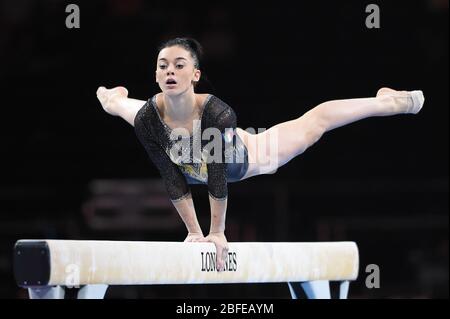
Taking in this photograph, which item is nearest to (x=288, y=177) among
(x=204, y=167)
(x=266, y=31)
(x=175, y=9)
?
(x=266, y=31)

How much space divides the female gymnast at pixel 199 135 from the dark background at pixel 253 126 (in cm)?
197

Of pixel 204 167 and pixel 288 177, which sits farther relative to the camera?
pixel 288 177

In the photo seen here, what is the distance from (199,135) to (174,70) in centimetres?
41

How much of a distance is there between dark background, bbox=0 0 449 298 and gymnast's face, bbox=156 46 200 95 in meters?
2.80

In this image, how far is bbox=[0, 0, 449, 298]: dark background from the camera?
716cm

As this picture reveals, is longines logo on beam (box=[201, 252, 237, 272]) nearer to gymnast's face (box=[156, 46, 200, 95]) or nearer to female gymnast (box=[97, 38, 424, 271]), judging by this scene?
female gymnast (box=[97, 38, 424, 271])

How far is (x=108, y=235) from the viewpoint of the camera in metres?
7.15

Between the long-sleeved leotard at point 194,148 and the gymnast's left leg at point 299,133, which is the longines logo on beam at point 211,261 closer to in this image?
the long-sleeved leotard at point 194,148

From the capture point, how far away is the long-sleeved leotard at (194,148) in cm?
429

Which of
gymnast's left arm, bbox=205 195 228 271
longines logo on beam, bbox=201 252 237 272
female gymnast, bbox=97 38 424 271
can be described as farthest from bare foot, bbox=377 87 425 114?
longines logo on beam, bbox=201 252 237 272

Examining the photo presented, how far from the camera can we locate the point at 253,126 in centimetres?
771
